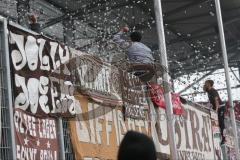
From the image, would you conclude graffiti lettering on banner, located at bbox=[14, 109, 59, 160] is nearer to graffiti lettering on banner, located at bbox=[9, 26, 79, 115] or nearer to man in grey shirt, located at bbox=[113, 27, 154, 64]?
graffiti lettering on banner, located at bbox=[9, 26, 79, 115]

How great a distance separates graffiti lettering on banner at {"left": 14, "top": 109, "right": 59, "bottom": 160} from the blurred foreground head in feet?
7.18

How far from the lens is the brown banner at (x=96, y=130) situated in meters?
5.24

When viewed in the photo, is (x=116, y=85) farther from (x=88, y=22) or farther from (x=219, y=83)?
(x=219, y=83)

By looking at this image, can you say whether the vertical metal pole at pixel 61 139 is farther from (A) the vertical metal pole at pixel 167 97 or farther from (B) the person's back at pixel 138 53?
(B) the person's back at pixel 138 53

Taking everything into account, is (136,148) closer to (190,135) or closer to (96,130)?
(96,130)

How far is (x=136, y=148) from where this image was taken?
2.21 m

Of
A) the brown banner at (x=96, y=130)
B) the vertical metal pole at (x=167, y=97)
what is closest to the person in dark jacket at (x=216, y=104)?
the vertical metal pole at (x=167, y=97)

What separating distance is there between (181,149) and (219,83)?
18175 mm

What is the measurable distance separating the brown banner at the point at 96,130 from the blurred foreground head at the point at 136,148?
9.54 ft

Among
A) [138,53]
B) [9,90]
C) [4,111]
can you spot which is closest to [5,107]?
[4,111]

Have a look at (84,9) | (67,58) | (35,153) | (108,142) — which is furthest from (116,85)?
(84,9)

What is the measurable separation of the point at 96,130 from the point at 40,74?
1.10 m

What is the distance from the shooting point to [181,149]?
8320mm

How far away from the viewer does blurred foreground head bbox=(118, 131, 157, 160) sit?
2201mm
